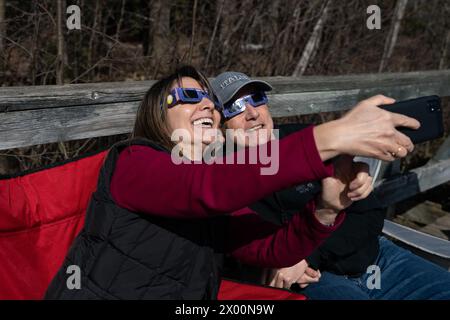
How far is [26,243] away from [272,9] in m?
3.68

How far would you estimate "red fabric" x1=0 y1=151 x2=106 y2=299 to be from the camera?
5.82ft

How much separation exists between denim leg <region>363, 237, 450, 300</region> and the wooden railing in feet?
3.14

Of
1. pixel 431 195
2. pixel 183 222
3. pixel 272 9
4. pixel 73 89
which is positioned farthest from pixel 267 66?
pixel 183 222

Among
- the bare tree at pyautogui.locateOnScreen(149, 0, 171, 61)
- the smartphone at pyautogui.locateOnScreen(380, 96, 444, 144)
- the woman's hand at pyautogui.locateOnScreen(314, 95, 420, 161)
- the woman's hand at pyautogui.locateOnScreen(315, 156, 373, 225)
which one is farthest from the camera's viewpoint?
the bare tree at pyautogui.locateOnScreen(149, 0, 171, 61)

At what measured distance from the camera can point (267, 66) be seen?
4902mm

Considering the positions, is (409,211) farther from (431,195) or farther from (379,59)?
(379,59)

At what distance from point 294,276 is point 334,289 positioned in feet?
0.60

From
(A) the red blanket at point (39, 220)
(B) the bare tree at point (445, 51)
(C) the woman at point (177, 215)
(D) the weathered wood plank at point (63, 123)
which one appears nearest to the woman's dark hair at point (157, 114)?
(C) the woman at point (177, 215)

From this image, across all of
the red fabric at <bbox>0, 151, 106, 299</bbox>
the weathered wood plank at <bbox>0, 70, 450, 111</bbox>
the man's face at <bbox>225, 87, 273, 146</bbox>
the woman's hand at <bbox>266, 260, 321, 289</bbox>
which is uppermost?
the weathered wood plank at <bbox>0, 70, 450, 111</bbox>

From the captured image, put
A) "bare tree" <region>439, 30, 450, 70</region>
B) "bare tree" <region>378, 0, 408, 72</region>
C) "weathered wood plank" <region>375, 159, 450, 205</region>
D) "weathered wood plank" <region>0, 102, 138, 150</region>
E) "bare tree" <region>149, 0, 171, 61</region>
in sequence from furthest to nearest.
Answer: "bare tree" <region>439, 30, 450, 70</region> → "bare tree" <region>378, 0, 408, 72</region> → "bare tree" <region>149, 0, 171, 61</region> → "weathered wood plank" <region>375, 159, 450, 205</region> → "weathered wood plank" <region>0, 102, 138, 150</region>

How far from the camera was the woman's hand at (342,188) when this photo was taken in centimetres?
151

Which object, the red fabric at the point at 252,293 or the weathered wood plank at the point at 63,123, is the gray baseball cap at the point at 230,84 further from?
the red fabric at the point at 252,293

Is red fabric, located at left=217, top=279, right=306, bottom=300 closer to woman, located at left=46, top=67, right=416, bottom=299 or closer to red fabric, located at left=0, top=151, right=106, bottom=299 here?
woman, located at left=46, top=67, right=416, bottom=299

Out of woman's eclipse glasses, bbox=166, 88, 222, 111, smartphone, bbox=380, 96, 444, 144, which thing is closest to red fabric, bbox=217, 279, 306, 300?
woman's eclipse glasses, bbox=166, 88, 222, 111
